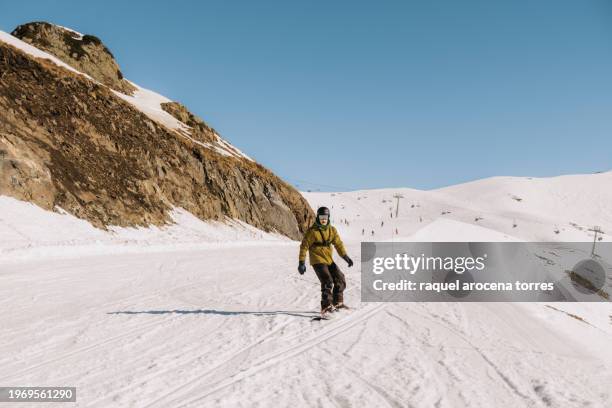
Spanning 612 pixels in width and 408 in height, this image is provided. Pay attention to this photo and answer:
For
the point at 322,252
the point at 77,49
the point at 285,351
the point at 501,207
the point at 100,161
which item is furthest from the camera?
the point at 501,207

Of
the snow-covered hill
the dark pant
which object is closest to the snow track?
the dark pant

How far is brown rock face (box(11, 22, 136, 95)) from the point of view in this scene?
51938mm

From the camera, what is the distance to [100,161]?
28422 mm

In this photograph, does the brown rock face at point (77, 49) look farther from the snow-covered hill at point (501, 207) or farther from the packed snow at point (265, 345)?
the packed snow at point (265, 345)

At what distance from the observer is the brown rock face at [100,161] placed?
2175 cm

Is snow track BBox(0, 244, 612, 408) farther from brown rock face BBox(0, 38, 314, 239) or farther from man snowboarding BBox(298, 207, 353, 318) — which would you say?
brown rock face BBox(0, 38, 314, 239)

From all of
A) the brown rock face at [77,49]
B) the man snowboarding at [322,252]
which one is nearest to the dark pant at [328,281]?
the man snowboarding at [322,252]

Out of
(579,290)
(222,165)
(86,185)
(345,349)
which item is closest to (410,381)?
(345,349)

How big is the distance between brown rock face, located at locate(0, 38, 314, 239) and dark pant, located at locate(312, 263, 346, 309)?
61.4 feet

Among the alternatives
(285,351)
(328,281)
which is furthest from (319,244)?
(285,351)

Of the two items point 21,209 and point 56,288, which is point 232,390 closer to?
point 56,288

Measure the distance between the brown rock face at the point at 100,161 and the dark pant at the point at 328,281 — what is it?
1872 cm

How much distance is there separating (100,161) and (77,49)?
35.3 metres

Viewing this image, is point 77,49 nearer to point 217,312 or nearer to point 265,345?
point 217,312
